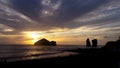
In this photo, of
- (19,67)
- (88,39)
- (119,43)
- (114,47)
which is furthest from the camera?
(88,39)

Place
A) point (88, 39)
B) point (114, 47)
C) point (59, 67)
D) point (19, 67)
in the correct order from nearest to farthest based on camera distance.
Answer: point (19, 67) → point (59, 67) → point (114, 47) → point (88, 39)

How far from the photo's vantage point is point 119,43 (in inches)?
2452

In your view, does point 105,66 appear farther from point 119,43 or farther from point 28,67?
point 119,43

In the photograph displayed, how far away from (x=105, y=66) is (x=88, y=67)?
3199 millimetres

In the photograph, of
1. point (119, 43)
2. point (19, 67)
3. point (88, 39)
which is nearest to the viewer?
point (19, 67)

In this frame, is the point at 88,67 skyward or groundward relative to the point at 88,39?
groundward

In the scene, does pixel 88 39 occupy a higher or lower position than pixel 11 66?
higher

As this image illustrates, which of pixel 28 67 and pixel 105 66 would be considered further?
pixel 105 66

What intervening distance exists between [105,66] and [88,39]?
469 ft

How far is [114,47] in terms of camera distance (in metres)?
66.4

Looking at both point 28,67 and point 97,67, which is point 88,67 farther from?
point 28,67

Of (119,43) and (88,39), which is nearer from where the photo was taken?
(119,43)

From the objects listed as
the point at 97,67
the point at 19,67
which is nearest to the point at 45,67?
the point at 19,67

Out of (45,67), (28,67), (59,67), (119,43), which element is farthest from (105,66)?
(119,43)
